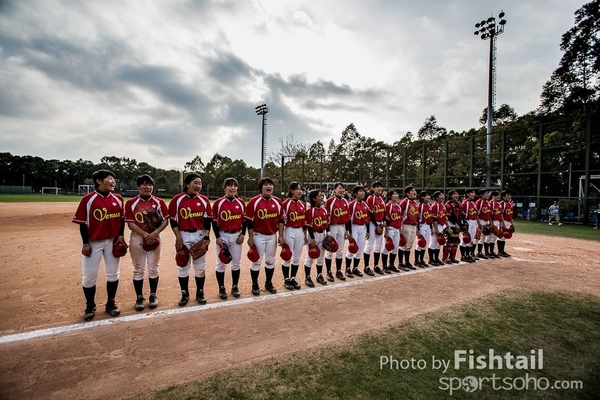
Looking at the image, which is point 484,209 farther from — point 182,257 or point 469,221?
point 182,257

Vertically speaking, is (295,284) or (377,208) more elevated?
(377,208)

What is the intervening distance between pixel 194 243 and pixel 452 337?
162 inches

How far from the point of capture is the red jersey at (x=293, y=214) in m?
5.85

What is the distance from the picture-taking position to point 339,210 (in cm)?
654

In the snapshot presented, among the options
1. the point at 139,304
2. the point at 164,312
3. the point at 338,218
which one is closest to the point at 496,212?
the point at 338,218

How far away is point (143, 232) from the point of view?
4.68 metres

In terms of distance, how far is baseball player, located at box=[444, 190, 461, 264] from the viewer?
8.29 m

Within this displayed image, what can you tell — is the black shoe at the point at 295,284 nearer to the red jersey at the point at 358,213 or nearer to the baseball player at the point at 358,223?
the baseball player at the point at 358,223

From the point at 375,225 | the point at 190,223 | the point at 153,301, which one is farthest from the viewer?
the point at 375,225

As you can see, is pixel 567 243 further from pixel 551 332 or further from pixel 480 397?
pixel 480 397

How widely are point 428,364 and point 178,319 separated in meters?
3.32

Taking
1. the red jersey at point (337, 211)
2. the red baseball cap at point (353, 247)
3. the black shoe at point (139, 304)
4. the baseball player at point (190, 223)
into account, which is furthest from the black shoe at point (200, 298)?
the red baseball cap at point (353, 247)

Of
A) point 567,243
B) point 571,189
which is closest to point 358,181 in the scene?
point 571,189

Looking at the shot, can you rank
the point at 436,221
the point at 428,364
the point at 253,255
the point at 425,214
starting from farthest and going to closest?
the point at 436,221 → the point at 425,214 → the point at 253,255 → the point at 428,364
